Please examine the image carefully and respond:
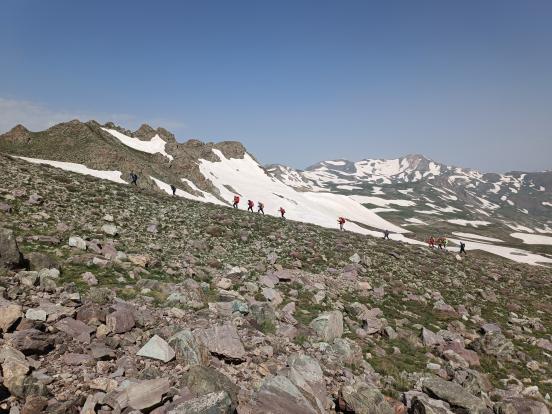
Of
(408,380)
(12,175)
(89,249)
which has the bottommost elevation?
(408,380)

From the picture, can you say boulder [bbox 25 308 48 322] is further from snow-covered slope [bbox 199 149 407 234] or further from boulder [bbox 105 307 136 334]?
snow-covered slope [bbox 199 149 407 234]

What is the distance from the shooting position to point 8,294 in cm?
1330

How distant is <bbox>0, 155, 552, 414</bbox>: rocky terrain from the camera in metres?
10.4

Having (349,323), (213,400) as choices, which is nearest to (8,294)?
(213,400)

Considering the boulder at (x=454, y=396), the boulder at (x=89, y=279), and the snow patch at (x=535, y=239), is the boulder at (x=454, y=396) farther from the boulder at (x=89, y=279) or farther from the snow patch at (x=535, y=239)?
the snow patch at (x=535, y=239)

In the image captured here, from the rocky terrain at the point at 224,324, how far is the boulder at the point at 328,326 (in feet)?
0.22

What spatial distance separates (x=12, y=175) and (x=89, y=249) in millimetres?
16190

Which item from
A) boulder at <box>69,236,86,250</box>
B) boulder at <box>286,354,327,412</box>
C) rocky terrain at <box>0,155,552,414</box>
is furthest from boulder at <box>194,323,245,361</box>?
boulder at <box>69,236,86,250</box>

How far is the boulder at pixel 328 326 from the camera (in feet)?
52.9

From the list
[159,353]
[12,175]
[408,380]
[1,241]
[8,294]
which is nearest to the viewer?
[159,353]

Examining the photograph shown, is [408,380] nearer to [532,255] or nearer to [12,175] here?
[12,175]

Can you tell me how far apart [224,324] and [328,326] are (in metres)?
4.76

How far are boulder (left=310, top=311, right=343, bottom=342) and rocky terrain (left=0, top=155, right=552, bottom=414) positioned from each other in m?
0.07

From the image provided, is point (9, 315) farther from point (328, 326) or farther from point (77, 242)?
point (328, 326)
